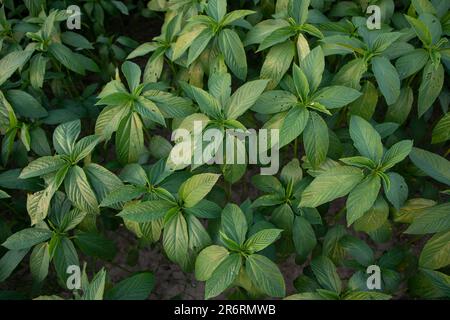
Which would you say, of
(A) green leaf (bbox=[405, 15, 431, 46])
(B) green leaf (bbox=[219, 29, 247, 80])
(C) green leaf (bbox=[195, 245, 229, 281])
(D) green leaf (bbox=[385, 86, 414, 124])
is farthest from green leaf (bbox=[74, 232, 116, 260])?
(A) green leaf (bbox=[405, 15, 431, 46])

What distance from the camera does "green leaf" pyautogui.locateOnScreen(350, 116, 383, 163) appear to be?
4.52 feet

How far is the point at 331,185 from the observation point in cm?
136

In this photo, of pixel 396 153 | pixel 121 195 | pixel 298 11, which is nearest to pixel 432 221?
pixel 396 153

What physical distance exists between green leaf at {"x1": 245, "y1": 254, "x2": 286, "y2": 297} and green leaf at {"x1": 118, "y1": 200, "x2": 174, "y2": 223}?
289 mm

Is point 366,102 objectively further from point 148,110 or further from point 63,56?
point 63,56

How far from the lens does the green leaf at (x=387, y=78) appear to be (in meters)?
1.48

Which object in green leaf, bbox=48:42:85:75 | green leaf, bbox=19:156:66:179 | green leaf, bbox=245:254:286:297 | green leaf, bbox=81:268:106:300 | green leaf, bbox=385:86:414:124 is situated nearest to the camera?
green leaf, bbox=81:268:106:300

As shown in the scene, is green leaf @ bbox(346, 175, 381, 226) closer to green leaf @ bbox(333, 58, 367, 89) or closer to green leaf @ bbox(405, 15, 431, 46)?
green leaf @ bbox(333, 58, 367, 89)

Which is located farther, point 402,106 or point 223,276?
point 402,106

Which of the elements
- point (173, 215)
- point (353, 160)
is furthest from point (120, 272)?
point (353, 160)

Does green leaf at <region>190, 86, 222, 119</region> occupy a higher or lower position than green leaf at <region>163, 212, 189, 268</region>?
higher

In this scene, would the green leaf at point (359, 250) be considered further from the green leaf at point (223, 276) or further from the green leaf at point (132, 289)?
the green leaf at point (132, 289)

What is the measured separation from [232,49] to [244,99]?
0.24 meters
